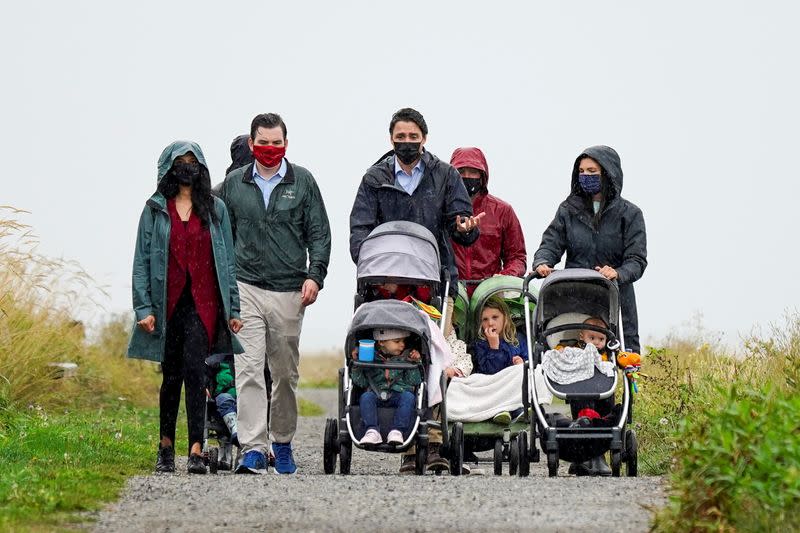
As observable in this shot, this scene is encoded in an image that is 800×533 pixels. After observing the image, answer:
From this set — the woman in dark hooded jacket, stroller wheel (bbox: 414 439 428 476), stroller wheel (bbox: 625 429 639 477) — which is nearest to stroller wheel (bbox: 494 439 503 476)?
the woman in dark hooded jacket

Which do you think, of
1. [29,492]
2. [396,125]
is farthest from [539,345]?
[29,492]

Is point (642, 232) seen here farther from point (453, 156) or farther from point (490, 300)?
point (453, 156)

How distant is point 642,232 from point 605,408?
1.31 meters

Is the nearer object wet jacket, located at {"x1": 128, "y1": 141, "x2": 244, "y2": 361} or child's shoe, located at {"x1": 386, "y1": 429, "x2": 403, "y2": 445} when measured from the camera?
child's shoe, located at {"x1": 386, "y1": 429, "x2": 403, "y2": 445}

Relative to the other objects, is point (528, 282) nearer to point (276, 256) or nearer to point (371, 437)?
point (371, 437)

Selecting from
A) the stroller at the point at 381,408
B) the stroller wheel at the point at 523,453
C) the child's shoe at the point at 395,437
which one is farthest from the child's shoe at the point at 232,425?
the stroller wheel at the point at 523,453

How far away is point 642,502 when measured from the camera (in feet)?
24.8

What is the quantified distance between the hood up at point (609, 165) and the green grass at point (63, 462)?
12.4 feet

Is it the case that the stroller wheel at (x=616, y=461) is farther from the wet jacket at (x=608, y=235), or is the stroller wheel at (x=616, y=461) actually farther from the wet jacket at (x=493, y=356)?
the wet jacket at (x=493, y=356)

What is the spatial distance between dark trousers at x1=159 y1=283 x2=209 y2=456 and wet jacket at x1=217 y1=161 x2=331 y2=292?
0.86 metres

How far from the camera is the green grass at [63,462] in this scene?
7.39 metres

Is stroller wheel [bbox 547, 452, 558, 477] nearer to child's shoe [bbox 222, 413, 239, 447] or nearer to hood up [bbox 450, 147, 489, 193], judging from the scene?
child's shoe [bbox 222, 413, 239, 447]

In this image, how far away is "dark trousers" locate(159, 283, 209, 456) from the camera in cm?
973

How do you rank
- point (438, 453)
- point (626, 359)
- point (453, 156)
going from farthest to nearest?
point (453, 156) → point (438, 453) → point (626, 359)
